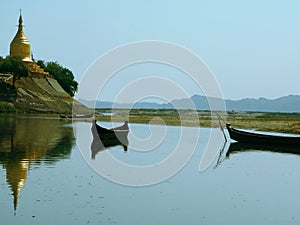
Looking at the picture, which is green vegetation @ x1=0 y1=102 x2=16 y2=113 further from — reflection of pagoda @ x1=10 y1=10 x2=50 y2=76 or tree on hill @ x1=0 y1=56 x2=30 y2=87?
reflection of pagoda @ x1=10 y1=10 x2=50 y2=76

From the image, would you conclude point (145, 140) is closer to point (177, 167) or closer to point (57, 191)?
point (177, 167)

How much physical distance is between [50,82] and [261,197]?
257 ft

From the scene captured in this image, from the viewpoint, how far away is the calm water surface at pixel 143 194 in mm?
12852

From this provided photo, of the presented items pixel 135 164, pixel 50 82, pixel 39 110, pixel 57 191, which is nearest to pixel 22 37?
pixel 50 82

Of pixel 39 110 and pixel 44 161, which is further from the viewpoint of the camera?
pixel 39 110

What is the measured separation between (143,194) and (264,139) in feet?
64.5

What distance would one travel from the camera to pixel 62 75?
10044cm

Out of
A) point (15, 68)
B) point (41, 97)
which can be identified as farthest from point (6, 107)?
point (41, 97)

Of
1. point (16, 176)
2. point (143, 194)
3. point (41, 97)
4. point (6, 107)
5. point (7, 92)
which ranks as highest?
point (7, 92)

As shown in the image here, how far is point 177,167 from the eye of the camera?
2306 cm

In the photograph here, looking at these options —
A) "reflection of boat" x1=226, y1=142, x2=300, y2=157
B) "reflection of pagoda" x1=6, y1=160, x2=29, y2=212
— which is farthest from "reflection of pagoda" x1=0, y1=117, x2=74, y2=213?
"reflection of boat" x1=226, y1=142, x2=300, y2=157

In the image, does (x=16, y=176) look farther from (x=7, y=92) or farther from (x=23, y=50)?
(x=23, y=50)

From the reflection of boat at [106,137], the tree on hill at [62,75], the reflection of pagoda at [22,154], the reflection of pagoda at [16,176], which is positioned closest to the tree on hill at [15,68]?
the tree on hill at [62,75]

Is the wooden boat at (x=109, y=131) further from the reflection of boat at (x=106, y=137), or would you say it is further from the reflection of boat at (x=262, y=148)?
the reflection of boat at (x=262, y=148)
